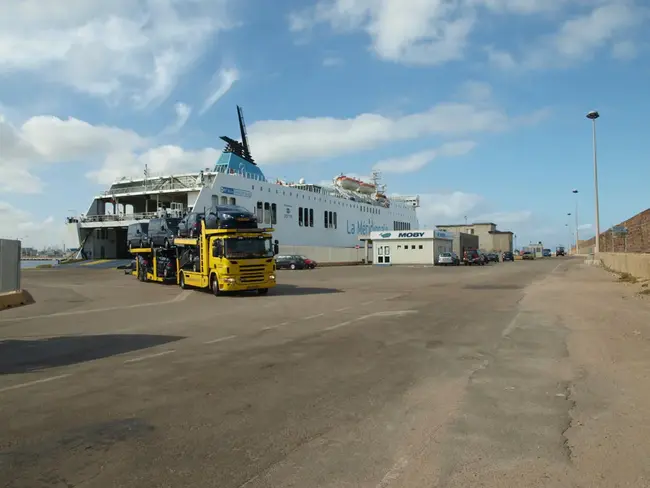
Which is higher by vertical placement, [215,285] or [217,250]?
[217,250]

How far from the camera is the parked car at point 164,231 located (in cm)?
2654

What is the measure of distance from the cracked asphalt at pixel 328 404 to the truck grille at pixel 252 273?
7896 mm

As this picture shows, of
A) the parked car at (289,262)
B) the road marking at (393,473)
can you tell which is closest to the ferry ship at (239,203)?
the parked car at (289,262)

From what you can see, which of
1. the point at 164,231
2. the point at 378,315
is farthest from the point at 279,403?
the point at 164,231

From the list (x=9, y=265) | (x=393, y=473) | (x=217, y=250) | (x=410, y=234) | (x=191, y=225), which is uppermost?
(x=410, y=234)

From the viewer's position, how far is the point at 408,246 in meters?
61.4

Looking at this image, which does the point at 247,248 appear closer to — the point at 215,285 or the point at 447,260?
the point at 215,285

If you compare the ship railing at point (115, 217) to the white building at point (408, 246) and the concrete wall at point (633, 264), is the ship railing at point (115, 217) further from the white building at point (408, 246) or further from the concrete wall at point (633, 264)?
the concrete wall at point (633, 264)

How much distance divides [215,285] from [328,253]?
40.1 m

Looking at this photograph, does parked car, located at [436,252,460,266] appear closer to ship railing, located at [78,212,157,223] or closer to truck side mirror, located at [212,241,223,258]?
ship railing, located at [78,212,157,223]

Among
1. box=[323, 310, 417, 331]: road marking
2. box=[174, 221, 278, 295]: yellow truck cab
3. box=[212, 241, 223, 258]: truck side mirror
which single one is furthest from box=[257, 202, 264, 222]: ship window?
box=[323, 310, 417, 331]: road marking

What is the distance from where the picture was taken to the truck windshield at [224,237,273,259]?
19781 millimetres

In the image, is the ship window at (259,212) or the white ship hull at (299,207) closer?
the white ship hull at (299,207)

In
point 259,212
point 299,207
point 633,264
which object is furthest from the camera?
point 299,207
